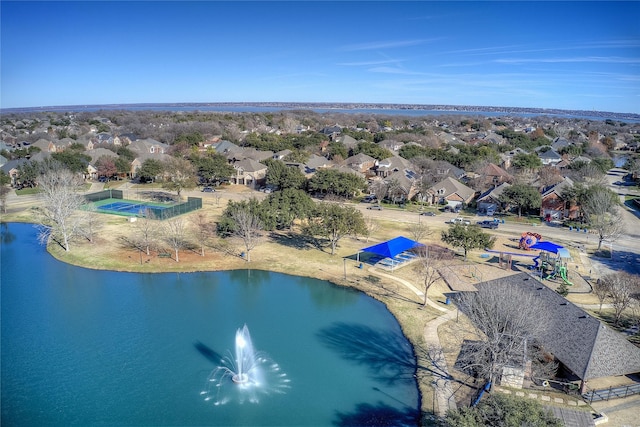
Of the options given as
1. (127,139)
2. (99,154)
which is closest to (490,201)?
(99,154)

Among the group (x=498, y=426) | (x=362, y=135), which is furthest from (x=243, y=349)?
(x=362, y=135)

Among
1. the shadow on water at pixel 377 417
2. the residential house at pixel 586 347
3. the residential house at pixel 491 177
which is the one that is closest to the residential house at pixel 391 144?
the residential house at pixel 491 177

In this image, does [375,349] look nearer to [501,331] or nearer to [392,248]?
[501,331]

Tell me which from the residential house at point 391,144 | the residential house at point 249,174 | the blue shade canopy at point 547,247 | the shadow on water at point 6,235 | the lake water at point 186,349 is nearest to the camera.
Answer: the lake water at point 186,349

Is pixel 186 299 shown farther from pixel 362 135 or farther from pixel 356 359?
pixel 362 135

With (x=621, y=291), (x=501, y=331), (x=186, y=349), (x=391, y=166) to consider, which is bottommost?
(x=186, y=349)

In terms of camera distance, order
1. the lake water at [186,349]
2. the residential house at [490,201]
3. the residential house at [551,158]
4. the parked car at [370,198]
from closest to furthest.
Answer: the lake water at [186,349] → the residential house at [490,201] → the parked car at [370,198] → the residential house at [551,158]

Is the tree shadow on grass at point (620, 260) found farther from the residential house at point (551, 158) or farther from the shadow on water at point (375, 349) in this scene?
the residential house at point (551, 158)
